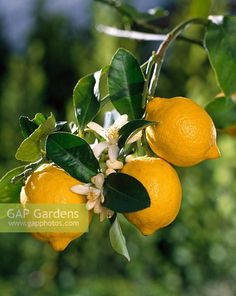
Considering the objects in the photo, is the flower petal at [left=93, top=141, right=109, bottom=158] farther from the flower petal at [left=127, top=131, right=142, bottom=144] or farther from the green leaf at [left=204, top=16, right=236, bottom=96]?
the green leaf at [left=204, top=16, right=236, bottom=96]

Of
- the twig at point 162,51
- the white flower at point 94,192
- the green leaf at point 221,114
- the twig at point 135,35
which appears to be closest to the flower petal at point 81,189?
the white flower at point 94,192

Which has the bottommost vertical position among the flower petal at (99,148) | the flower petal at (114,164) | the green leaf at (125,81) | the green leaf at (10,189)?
the green leaf at (10,189)

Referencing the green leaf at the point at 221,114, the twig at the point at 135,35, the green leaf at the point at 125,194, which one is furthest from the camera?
the twig at the point at 135,35

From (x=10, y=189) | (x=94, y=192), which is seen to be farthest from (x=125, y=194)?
(x=10, y=189)

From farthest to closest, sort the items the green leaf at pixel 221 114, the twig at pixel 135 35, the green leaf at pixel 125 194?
1. the twig at pixel 135 35
2. the green leaf at pixel 221 114
3. the green leaf at pixel 125 194

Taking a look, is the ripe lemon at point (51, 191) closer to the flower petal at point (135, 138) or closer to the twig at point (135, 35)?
the flower petal at point (135, 138)

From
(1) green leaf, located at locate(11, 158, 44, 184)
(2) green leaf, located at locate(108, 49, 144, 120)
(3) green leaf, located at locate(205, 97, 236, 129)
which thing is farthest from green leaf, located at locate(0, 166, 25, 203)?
(3) green leaf, located at locate(205, 97, 236, 129)

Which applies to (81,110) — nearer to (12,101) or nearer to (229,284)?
(229,284)

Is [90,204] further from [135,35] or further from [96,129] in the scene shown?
[135,35]
